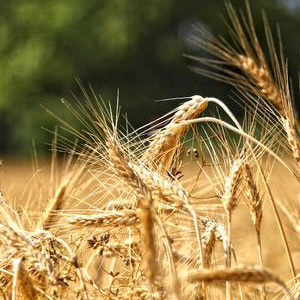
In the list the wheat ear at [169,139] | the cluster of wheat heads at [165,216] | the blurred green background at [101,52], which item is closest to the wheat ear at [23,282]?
the cluster of wheat heads at [165,216]

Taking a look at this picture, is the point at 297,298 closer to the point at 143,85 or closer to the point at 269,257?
the point at 269,257

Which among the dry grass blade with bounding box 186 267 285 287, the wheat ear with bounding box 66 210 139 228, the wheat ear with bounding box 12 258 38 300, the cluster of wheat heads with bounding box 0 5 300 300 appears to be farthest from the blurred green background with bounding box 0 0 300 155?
the dry grass blade with bounding box 186 267 285 287

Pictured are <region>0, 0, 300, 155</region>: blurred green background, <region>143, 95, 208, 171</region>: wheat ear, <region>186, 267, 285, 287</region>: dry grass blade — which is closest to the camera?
<region>186, 267, 285, 287</region>: dry grass blade

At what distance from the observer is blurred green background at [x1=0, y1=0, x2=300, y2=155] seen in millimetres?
30450

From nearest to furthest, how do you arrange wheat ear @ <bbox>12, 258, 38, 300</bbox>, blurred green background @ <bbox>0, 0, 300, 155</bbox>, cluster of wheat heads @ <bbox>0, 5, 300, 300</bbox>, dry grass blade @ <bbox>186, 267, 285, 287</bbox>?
dry grass blade @ <bbox>186, 267, 285, 287</bbox>
wheat ear @ <bbox>12, 258, 38, 300</bbox>
cluster of wheat heads @ <bbox>0, 5, 300, 300</bbox>
blurred green background @ <bbox>0, 0, 300, 155</bbox>

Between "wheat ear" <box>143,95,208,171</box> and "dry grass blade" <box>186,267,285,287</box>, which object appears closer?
"dry grass blade" <box>186,267,285,287</box>

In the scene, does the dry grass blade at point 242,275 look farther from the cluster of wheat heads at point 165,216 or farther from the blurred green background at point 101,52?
the blurred green background at point 101,52

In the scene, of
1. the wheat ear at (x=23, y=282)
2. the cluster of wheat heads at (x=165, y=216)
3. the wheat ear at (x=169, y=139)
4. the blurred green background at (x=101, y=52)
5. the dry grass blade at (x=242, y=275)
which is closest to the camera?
the dry grass blade at (x=242, y=275)

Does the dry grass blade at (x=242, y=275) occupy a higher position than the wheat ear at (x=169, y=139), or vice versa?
the wheat ear at (x=169, y=139)

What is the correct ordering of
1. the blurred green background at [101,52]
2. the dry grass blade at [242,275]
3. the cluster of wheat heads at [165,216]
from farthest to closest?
the blurred green background at [101,52] → the cluster of wheat heads at [165,216] → the dry grass blade at [242,275]

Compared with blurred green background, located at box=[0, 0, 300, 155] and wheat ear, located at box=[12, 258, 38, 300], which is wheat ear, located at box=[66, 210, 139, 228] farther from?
blurred green background, located at box=[0, 0, 300, 155]

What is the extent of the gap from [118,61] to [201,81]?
3884mm

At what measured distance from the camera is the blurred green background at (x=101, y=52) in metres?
30.5

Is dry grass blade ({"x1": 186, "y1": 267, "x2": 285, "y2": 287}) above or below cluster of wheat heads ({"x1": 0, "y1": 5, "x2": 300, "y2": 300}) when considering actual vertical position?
below
